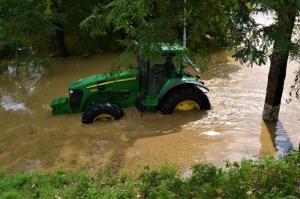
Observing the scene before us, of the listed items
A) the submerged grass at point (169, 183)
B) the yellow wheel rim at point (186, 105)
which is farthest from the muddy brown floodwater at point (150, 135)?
the submerged grass at point (169, 183)

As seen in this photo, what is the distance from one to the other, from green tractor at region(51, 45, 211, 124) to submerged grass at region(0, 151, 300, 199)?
6.31ft

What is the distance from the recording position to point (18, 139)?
6.77 meters

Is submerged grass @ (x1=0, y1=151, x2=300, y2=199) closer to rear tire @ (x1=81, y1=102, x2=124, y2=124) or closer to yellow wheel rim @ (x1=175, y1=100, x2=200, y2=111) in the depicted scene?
rear tire @ (x1=81, y1=102, x2=124, y2=124)

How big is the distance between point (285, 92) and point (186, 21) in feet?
19.1

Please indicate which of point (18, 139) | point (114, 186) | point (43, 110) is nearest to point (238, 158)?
point (114, 186)

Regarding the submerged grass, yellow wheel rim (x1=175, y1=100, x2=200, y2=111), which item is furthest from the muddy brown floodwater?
the submerged grass

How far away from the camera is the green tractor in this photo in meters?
6.90

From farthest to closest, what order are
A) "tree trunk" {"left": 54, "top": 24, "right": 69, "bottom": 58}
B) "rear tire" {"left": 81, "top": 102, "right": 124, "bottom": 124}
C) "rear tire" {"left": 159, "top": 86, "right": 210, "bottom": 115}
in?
"tree trunk" {"left": 54, "top": 24, "right": 69, "bottom": 58}, "rear tire" {"left": 159, "top": 86, "right": 210, "bottom": 115}, "rear tire" {"left": 81, "top": 102, "right": 124, "bottom": 124}

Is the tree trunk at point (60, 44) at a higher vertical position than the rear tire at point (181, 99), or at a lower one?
higher

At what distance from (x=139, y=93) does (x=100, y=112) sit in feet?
3.53

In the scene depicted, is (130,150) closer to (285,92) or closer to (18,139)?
(18,139)

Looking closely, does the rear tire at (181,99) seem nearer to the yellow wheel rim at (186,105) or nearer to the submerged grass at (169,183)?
the yellow wheel rim at (186,105)

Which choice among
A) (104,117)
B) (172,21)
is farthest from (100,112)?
(172,21)

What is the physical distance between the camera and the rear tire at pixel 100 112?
6.86 metres
